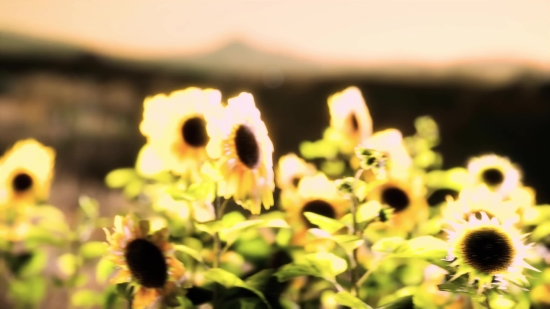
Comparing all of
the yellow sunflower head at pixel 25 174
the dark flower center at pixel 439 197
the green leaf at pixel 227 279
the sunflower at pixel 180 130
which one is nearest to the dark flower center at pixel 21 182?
the yellow sunflower head at pixel 25 174

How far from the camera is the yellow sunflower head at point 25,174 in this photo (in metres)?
0.69

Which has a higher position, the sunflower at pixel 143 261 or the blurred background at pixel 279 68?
the blurred background at pixel 279 68

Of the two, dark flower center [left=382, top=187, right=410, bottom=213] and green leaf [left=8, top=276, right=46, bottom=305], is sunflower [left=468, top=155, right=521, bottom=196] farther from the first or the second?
green leaf [left=8, top=276, right=46, bottom=305]

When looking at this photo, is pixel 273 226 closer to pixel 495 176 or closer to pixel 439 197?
pixel 495 176

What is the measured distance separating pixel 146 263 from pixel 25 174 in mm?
317

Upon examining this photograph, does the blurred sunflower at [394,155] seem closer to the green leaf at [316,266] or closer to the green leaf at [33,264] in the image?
the green leaf at [316,266]

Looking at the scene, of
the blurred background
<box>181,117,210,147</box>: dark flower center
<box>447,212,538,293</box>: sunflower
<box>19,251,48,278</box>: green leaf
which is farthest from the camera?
the blurred background

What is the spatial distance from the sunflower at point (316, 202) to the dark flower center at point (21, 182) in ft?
1.16

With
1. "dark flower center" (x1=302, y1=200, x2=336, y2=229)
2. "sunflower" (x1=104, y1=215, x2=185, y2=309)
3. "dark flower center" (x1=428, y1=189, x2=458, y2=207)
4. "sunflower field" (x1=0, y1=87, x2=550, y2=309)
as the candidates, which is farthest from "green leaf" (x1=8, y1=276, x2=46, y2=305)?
"dark flower center" (x1=428, y1=189, x2=458, y2=207)

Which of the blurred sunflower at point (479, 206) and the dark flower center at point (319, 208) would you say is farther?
the dark flower center at point (319, 208)

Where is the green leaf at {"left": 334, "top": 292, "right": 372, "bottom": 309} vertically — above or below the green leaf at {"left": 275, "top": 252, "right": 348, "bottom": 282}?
below

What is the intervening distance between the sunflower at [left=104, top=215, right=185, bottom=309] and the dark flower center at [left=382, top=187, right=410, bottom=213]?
0.30 m

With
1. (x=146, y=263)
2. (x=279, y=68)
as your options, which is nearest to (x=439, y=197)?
(x=279, y=68)

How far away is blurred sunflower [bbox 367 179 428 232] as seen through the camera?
0.67 meters
